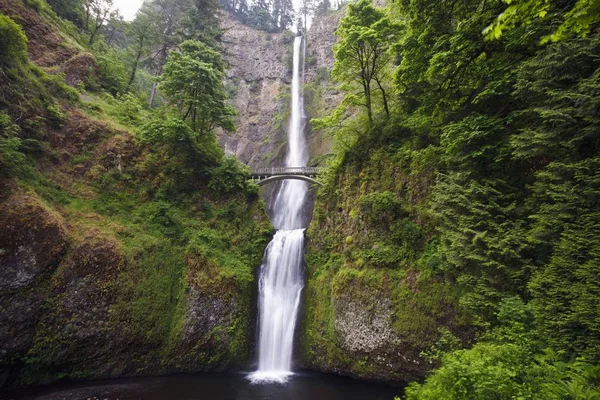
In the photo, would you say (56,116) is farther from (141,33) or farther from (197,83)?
(141,33)

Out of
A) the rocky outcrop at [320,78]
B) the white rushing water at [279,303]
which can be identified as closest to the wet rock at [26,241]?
the white rushing water at [279,303]

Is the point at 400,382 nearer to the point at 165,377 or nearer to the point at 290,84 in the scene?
the point at 165,377

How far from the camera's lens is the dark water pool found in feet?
29.3

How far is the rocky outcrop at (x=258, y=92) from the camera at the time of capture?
3416 centimetres

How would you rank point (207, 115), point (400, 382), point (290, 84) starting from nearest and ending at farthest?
point (400, 382) < point (207, 115) < point (290, 84)

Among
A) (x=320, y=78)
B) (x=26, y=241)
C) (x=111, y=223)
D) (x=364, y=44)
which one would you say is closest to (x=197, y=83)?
(x=111, y=223)

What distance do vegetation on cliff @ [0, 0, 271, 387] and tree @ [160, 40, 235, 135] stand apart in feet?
0.27

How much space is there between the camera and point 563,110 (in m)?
5.45

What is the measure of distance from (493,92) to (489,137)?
1231 millimetres

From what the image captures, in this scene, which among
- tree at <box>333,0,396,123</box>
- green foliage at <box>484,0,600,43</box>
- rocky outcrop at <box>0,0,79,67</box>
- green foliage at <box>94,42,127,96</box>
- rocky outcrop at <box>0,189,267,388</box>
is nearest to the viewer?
green foliage at <box>484,0,600,43</box>

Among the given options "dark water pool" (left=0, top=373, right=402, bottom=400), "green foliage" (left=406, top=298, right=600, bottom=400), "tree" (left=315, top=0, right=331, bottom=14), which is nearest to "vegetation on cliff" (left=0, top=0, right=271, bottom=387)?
"dark water pool" (left=0, top=373, right=402, bottom=400)

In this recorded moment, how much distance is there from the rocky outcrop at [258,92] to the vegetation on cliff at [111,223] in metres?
16.4

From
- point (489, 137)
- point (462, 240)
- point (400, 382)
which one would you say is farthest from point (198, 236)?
point (489, 137)

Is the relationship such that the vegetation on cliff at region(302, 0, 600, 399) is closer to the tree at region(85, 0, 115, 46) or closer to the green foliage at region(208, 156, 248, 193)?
the green foliage at region(208, 156, 248, 193)
